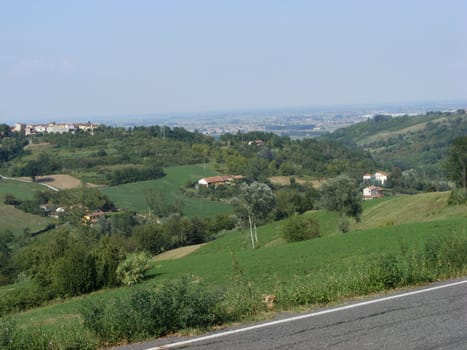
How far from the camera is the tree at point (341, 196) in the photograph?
42.3 metres

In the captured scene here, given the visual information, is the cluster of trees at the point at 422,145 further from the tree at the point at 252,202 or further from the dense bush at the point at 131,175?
the tree at the point at 252,202

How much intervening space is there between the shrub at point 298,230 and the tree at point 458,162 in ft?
51.9

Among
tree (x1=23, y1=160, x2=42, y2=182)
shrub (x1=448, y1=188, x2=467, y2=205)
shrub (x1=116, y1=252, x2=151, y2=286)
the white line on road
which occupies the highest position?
the white line on road

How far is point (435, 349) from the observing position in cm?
566

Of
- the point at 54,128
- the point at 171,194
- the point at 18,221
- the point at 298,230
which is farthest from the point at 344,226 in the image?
the point at 54,128

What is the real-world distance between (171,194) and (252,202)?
49979mm

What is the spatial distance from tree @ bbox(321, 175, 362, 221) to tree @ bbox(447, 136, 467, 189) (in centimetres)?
1240

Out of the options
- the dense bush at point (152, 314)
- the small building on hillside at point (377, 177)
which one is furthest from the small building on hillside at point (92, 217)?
the dense bush at point (152, 314)

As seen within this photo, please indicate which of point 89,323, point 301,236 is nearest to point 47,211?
point 301,236

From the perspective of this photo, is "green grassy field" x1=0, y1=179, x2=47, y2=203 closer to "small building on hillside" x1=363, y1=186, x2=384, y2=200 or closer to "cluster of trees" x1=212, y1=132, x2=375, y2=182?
"cluster of trees" x1=212, y1=132, x2=375, y2=182

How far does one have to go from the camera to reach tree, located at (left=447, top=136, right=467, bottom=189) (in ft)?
167

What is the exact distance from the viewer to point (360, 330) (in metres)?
6.31

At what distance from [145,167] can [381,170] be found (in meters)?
47.1

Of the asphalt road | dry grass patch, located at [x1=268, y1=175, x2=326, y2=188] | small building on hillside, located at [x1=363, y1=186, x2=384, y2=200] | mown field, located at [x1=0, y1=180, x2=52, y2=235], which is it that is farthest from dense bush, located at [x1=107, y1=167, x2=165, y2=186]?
the asphalt road
